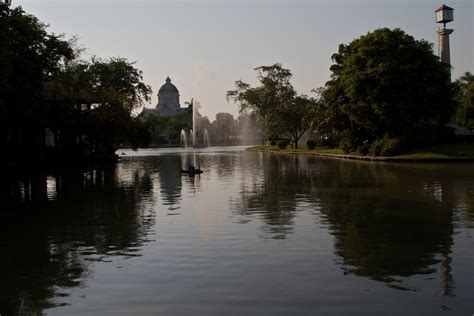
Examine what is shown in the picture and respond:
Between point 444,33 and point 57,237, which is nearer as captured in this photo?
point 57,237

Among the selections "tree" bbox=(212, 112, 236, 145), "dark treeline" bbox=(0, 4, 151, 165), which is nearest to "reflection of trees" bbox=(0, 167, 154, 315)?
"dark treeline" bbox=(0, 4, 151, 165)

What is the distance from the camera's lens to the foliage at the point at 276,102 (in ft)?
320

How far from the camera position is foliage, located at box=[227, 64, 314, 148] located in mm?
97625

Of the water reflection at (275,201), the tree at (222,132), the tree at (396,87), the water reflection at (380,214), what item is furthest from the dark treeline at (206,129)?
the water reflection at (380,214)

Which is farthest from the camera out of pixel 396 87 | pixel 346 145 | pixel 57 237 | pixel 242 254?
pixel 346 145

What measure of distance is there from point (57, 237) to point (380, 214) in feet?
33.0

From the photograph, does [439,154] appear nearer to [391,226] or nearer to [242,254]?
[391,226]

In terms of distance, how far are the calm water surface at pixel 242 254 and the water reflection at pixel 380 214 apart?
0.05 metres

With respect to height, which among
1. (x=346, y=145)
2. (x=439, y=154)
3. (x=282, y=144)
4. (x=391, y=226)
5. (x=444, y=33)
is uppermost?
(x=444, y=33)

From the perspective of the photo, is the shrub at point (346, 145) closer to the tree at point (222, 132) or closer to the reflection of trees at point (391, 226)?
the reflection of trees at point (391, 226)

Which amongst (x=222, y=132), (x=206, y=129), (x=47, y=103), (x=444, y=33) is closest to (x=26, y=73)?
(x=47, y=103)

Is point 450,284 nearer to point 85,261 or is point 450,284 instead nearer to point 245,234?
point 245,234

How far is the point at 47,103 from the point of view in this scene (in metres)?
46.7

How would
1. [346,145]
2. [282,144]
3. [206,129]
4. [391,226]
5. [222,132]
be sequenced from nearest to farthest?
[391,226] → [346,145] → [282,144] → [206,129] → [222,132]
